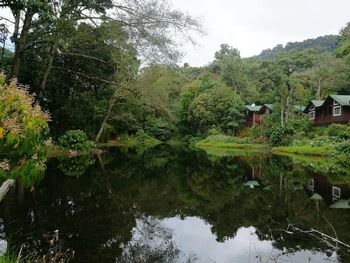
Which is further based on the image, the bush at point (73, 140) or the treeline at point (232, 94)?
the treeline at point (232, 94)

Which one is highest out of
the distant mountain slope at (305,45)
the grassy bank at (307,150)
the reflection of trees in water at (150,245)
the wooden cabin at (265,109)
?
the distant mountain slope at (305,45)

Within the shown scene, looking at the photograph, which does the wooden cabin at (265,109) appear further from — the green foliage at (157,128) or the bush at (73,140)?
the bush at (73,140)

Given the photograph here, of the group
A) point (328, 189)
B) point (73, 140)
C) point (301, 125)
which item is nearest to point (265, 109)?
point (301, 125)

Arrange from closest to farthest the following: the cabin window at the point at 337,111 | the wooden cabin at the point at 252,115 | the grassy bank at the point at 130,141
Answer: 1. the cabin window at the point at 337,111
2. the grassy bank at the point at 130,141
3. the wooden cabin at the point at 252,115

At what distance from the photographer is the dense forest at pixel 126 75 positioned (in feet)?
48.5

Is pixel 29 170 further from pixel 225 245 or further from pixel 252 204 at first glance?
pixel 252 204

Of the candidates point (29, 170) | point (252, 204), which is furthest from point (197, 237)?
point (29, 170)

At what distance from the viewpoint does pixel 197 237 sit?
24.8 feet

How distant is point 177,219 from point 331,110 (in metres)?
36.5

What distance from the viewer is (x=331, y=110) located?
40594 mm

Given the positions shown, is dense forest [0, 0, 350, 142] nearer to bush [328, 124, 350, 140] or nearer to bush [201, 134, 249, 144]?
bush [201, 134, 249, 144]

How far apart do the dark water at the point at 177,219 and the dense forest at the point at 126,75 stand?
3.00 m

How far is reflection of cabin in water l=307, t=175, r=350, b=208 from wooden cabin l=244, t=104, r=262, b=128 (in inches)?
1557

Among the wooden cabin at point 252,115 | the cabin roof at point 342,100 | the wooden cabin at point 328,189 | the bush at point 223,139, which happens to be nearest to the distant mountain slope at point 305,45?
the wooden cabin at point 252,115
